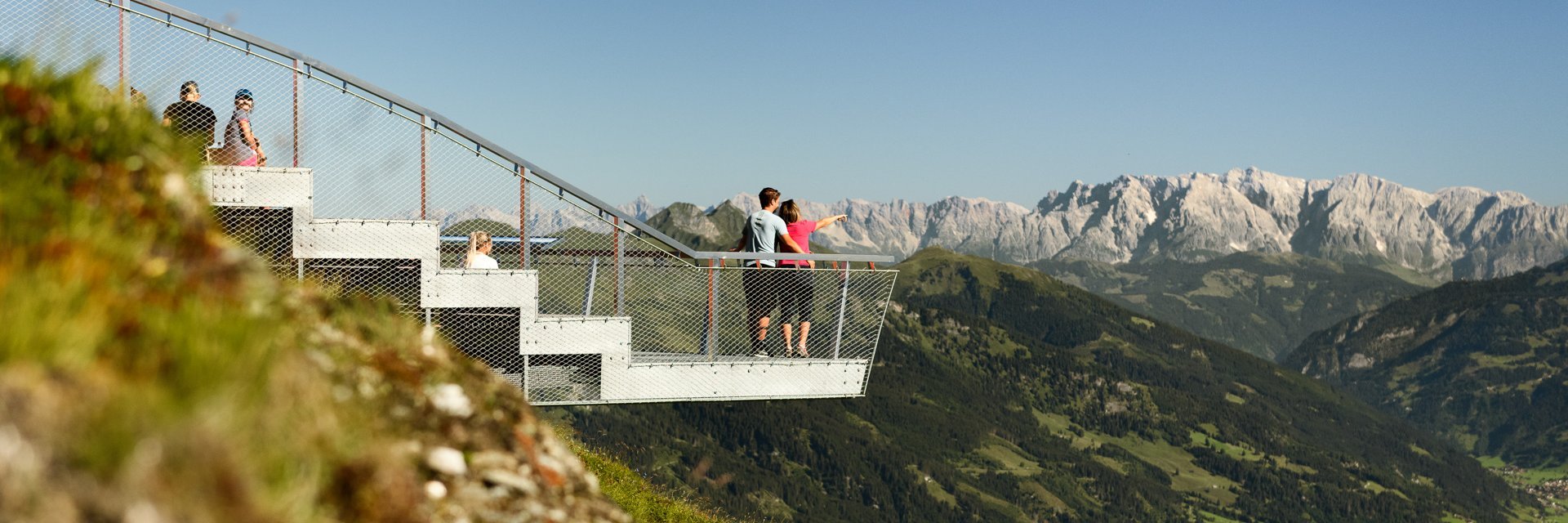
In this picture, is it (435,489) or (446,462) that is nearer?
(435,489)

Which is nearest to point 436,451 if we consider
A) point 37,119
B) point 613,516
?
point 613,516

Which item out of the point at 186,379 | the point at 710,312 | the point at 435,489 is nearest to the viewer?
the point at 186,379

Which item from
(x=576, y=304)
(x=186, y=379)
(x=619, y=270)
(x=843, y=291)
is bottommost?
(x=186, y=379)

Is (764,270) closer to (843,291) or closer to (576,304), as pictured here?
(843,291)

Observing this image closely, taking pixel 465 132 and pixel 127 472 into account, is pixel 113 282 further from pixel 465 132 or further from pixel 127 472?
pixel 465 132

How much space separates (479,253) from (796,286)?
410cm

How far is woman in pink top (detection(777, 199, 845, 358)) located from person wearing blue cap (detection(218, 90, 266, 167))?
6572 mm

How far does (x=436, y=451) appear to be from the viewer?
17.5ft

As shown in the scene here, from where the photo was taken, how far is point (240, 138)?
47.2 ft

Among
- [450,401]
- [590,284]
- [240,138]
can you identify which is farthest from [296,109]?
[450,401]

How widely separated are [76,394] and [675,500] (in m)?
14.6

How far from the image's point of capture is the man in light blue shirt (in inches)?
642

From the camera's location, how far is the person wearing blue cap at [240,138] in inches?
559

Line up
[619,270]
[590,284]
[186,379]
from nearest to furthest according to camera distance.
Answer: [186,379] → [619,270] → [590,284]
